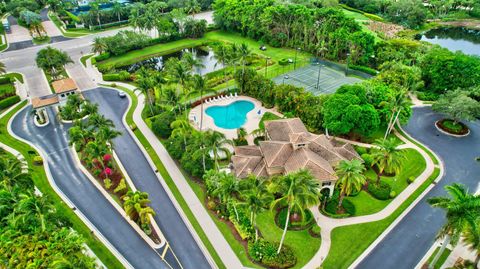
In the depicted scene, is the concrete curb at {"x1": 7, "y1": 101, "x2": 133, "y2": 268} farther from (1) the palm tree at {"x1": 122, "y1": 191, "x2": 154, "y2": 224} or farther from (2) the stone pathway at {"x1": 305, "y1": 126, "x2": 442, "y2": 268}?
(2) the stone pathway at {"x1": 305, "y1": 126, "x2": 442, "y2": 268}

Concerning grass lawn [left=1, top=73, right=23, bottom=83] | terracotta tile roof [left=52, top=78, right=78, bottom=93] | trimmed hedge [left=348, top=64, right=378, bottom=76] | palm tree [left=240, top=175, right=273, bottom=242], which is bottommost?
trimmed hedge [left=348, top=64, right=378, bottom=76]

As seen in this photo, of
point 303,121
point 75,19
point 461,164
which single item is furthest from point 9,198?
point 75,19

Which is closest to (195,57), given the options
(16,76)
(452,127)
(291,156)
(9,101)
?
(16,76)

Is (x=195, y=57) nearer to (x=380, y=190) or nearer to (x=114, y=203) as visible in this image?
(x=114, y=203)

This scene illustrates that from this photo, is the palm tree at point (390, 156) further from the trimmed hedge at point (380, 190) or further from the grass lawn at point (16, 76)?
the grass lawn at point (16, 76)

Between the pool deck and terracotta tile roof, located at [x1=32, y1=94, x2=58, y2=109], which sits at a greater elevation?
terracotta tile roof, located at [x1=32, y1=94, x2=58, y2=109]

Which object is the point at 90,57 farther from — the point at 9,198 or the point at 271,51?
the point at 9,198

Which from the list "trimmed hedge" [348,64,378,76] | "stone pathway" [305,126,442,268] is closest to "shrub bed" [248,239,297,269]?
"stone pathway" [305,126,442,268]

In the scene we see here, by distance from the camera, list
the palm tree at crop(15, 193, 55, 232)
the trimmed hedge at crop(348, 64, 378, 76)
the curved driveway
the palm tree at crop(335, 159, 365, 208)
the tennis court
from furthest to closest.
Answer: the trimmed hedge at crop(348, 64, 378, 76) < the tennis court < the palm tree at crop(335, 159, 365, 208) < the curved driveway < the palm tree at crop(15, 193, 55, 232)
